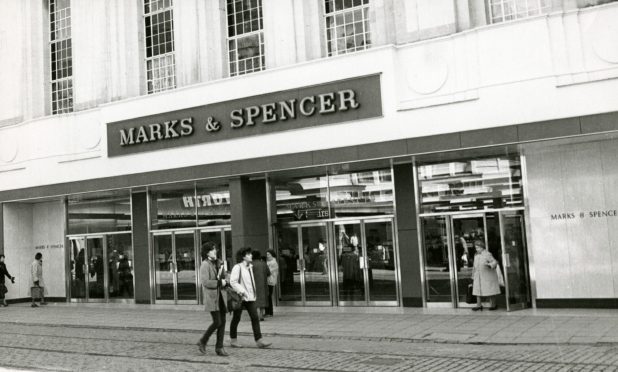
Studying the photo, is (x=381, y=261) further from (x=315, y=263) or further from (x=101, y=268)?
(x=101, y=268)

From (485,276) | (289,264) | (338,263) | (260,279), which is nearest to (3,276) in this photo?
(289,264)

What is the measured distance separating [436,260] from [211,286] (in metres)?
7.30

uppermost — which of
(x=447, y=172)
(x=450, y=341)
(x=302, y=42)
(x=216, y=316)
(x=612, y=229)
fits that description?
(x=302, y=42)

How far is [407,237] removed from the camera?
16.4 m

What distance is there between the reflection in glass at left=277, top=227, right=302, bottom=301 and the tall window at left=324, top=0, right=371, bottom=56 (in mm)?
5023

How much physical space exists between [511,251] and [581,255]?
1.48 m

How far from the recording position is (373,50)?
15344 millimetres

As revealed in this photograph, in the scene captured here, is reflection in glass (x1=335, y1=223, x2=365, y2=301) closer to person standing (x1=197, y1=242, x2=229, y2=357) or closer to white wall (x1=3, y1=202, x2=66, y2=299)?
person standing (x1=197, y1=242, x2=229, y2=357)

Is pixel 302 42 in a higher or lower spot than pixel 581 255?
higher

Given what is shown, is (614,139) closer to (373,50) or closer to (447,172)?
(447,172)

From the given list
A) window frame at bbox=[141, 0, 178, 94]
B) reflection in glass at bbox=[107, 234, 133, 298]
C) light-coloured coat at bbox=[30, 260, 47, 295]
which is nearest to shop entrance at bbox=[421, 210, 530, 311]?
window frame at bbox=[141, 0, 178, 94]

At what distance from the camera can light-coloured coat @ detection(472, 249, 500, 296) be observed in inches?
585

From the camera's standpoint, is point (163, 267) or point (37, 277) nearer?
point (163, 267)

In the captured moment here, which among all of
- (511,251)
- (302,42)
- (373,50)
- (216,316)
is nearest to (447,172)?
(511,251)
